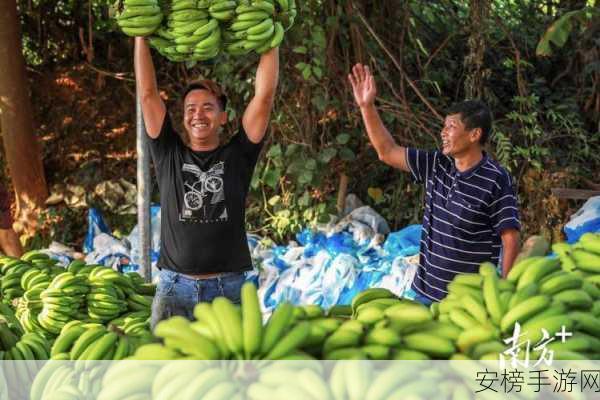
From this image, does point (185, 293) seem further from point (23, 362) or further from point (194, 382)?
point (194, 382)

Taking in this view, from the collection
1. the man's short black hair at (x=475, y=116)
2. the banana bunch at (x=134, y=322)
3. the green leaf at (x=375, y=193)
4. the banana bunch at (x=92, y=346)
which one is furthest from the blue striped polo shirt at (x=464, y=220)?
the green leaf at (x=375, y=193)

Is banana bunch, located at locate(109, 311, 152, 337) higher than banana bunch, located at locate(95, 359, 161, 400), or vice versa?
banana bunch, located at locate(95, 359, 161, 400)

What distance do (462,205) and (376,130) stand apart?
23.5 inches

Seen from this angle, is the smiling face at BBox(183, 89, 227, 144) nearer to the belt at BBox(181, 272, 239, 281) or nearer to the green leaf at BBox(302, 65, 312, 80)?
the belt at BBox(181, 272, 239, 281)

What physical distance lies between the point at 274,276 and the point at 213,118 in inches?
133

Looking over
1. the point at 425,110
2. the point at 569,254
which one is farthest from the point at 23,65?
the point at 569,254

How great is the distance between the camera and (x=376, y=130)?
358 centimetres

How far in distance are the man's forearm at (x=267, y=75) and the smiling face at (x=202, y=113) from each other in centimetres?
18

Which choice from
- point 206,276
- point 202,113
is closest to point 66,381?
point 206,276

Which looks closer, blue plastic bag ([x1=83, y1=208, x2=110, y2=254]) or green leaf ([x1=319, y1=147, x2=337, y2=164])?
green leaf ([x1=319, y1=147, x2=337, y2=164])

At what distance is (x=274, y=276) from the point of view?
20.1 ft

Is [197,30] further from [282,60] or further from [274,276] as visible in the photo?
[282,60]

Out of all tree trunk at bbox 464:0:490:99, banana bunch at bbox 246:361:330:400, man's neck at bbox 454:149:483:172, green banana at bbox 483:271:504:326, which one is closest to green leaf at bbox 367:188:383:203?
tree trunk at bbox 464:0:490:99

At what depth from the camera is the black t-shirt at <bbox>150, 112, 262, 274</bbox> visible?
289 centimetres
